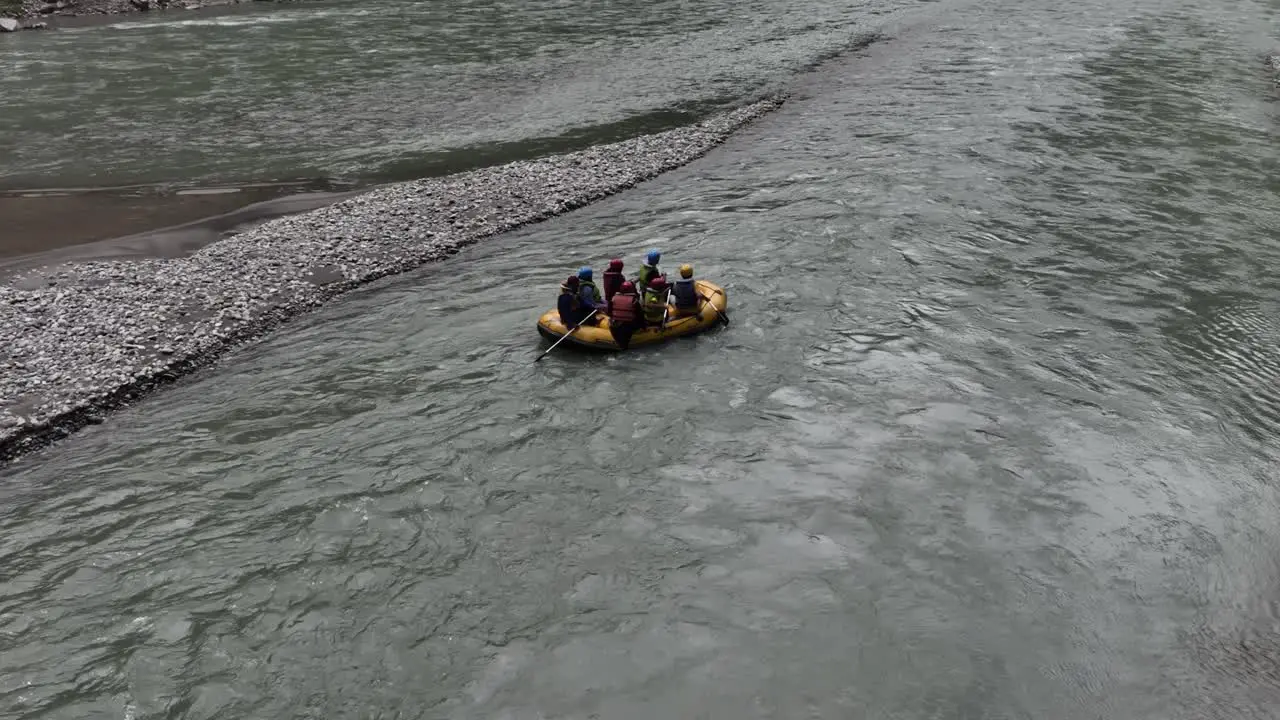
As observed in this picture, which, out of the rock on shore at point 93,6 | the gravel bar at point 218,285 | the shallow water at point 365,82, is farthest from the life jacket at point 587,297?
the rock on shore at point 93,6

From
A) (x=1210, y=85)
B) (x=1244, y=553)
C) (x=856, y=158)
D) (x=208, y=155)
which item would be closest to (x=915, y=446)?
(x=1244, y=553)

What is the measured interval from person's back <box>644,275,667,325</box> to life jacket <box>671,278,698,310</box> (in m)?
0.26

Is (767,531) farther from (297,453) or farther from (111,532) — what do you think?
(111,532)

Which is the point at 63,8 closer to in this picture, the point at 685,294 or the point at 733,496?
the point at 685,294

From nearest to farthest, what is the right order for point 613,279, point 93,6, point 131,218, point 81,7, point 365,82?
point 613,279 < point 131,218 < point 365,82 < point 81,7 < point 93,6

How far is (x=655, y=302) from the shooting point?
1784cm

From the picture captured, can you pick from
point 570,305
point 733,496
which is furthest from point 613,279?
point 733,496

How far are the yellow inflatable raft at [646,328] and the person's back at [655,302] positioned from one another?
179mm

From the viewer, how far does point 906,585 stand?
1177 centimetres

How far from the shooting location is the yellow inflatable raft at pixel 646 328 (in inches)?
687

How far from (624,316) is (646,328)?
0.66m

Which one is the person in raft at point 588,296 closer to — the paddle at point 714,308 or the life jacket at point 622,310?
the life jacket at point 622,310

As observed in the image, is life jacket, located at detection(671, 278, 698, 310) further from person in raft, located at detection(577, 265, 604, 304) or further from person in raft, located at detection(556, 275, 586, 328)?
person in raft, located at detection(556, 275, 586, 328)

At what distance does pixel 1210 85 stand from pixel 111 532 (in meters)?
41.5
